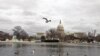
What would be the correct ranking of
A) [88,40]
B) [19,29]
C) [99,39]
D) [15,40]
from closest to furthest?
[15,40]
[19,29]
[88,40]
[99,39]

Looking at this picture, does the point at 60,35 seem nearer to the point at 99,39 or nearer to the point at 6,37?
the point at 99,39

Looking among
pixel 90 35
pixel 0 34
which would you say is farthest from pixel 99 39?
pixel 0 34

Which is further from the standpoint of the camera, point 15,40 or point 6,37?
point 6,37

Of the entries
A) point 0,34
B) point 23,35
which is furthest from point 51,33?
point 0,34

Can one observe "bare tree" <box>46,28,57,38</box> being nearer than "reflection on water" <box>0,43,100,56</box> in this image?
No

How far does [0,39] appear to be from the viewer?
158125mm

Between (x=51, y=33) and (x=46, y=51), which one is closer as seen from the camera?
(x=46, y=51)

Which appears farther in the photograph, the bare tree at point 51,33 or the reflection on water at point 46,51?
the bare tree at point 51,33

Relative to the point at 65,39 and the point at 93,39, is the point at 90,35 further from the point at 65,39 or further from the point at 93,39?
the point at 65,39

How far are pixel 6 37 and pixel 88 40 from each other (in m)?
57.0

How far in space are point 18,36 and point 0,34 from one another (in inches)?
608

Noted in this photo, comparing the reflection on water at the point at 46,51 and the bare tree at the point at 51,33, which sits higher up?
the bare tree at the point at 51,33

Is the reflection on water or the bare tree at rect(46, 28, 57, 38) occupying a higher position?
the bare tree at rect(46, 28, 57, 38)

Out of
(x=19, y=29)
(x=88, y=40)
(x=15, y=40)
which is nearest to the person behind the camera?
(x=15, y=40)
